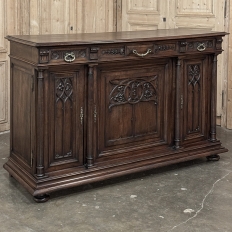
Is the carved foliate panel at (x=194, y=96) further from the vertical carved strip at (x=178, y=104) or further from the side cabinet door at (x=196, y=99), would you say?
the vertical carved strip at (x=178, y=104)

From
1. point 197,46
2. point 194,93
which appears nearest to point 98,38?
point 197,46

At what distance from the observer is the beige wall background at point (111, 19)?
18.0 ft

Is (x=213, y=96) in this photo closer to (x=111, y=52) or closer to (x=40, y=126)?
(x=111, y=52)

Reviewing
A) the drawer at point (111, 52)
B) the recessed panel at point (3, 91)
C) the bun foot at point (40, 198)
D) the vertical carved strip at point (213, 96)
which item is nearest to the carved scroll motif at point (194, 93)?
the vertical carved strip at point (213, 96)

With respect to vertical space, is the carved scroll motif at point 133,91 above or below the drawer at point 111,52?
below

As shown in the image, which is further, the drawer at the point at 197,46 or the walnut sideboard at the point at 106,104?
the drawer at the point at 197,46

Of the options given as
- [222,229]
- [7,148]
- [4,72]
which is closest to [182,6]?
[4,72]

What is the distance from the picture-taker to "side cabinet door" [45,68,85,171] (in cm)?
376

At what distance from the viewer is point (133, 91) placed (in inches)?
164

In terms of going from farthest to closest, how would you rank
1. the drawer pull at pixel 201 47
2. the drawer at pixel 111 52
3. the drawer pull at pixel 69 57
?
the drawer pull at pixel 201 47, the drawer at pixel 111 52, the drawer pull at pixel 69 57

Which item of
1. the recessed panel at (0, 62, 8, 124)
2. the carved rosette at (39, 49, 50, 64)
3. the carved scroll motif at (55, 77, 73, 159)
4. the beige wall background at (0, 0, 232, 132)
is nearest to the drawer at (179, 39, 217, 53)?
the carved scroll motif at (55, 77, 73, 159)

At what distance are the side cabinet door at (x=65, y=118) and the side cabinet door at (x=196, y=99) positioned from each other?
999 millimetres

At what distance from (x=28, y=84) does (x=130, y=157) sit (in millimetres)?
1013

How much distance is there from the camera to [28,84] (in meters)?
3.80
